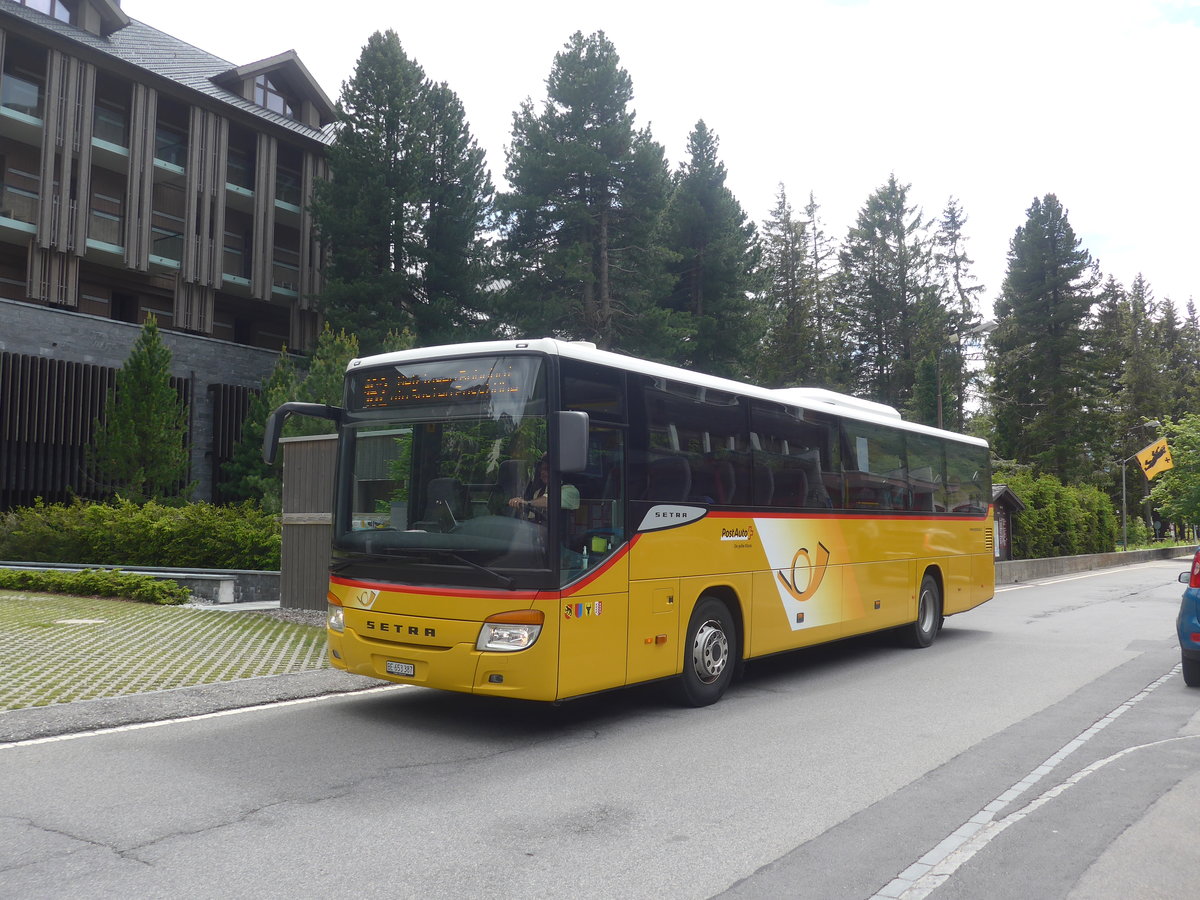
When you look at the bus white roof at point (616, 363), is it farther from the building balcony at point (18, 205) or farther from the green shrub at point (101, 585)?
the building balcony at point (18, 205)

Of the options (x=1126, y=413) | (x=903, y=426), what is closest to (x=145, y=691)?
(x=903, y=426)

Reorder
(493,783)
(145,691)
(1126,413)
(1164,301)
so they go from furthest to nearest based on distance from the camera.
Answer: (1164,301)
(1126,413)
(145,691)
(493,783)

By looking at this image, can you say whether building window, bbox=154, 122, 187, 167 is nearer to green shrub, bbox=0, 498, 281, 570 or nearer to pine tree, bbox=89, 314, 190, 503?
pine tree, bbox=89, 314, 190, 503

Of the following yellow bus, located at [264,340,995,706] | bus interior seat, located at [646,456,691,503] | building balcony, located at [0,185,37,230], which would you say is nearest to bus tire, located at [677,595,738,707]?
yellow bus, located at [264,340,995,706]

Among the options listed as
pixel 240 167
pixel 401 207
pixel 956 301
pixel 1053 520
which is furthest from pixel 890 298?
pixel 240 167

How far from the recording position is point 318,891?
4.25 metres

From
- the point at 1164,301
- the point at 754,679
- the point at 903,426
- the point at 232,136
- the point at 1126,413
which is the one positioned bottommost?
the point at 754,679

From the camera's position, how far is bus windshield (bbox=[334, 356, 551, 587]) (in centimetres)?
720

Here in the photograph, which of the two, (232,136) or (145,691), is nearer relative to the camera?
(145,691)

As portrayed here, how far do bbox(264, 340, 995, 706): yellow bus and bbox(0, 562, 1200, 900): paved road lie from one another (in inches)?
22.9

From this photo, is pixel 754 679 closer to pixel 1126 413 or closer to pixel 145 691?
pixel 145 691

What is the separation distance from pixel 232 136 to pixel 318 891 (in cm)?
3689

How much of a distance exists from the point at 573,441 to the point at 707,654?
2.97m

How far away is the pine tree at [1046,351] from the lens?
61281mm
